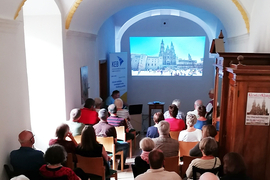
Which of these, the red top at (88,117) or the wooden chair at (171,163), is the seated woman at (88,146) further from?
the red top at (88,117)

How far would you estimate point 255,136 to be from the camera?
9.77 feet

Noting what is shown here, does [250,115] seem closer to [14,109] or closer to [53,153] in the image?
[53,153]

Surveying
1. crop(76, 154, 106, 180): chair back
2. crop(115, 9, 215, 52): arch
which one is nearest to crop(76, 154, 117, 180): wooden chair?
crop(76, 154, 106, 180): chair back

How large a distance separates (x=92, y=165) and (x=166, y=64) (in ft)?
22.3

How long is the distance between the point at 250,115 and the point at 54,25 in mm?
3467

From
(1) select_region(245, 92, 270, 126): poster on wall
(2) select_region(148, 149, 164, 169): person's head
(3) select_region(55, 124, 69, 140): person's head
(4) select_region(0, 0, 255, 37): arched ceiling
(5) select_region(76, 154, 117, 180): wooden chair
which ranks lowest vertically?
(5) select_region(76, 154, 117, 180): wooden chair

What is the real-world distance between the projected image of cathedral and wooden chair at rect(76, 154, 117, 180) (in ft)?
21.8

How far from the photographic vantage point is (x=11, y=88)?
310 centimetres

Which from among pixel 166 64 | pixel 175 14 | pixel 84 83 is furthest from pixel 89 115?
pixel 175 14

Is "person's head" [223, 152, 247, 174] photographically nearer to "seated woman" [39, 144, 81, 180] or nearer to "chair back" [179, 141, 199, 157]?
"chair back" [179, 141, 199, 157]

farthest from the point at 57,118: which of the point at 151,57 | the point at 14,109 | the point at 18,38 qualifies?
the point at 151,57

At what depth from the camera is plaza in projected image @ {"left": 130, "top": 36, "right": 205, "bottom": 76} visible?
932 centimetres

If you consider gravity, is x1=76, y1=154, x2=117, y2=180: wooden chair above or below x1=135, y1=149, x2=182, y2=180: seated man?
below

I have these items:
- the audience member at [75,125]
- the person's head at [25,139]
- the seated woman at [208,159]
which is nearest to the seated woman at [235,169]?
the seated woman at [208,159]
